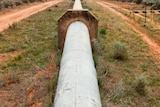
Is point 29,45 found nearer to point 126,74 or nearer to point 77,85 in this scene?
point 126,74

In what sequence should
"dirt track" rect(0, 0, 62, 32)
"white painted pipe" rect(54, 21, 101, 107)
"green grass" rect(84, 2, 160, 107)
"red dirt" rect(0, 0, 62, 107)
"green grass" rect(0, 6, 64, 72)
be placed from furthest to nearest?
"dirt track" rect(0, 0, 62, 32), "green grass" rect(0, 6, 64, 72), "green grass" rect(84, 2, 160, 107), "red dirt" rect(0, 0, 62, 107), "white painted pipe" rect(54, 21, 101, 107)

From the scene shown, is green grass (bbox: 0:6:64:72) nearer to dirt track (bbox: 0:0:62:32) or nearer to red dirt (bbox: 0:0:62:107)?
red dirt (bbox: 0:0:62:107)

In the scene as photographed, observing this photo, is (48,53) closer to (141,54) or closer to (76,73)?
(141,54)

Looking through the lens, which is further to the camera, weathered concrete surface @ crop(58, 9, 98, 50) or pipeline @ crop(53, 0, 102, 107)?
weathered concrete surface @ crop(58, 9, 98, 50)

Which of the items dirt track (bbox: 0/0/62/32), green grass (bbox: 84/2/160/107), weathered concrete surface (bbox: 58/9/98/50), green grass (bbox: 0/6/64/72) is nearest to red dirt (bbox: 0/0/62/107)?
green grass (bbox: 0/6/64/72)

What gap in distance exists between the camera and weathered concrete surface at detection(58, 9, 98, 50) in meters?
10.5

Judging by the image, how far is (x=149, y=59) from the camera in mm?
11609

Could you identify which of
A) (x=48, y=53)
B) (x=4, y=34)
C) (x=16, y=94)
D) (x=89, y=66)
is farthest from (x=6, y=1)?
(x=89, y=66)

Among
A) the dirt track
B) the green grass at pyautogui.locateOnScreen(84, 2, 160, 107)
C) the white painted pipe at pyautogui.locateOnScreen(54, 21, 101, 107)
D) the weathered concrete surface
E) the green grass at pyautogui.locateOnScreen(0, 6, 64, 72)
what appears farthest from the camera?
the dirt track

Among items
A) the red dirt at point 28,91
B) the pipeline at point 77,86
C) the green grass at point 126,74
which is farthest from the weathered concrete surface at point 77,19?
the pipeline at point 77,86

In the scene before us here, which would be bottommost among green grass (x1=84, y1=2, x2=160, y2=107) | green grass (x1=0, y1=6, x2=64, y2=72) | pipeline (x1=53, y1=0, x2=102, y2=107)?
green grass (x1=84, y1=2, x2=160, y2=107)

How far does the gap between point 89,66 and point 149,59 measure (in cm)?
696

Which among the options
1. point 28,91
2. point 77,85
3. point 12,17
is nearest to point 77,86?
point 77,85

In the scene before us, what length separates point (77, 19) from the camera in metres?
10.5
